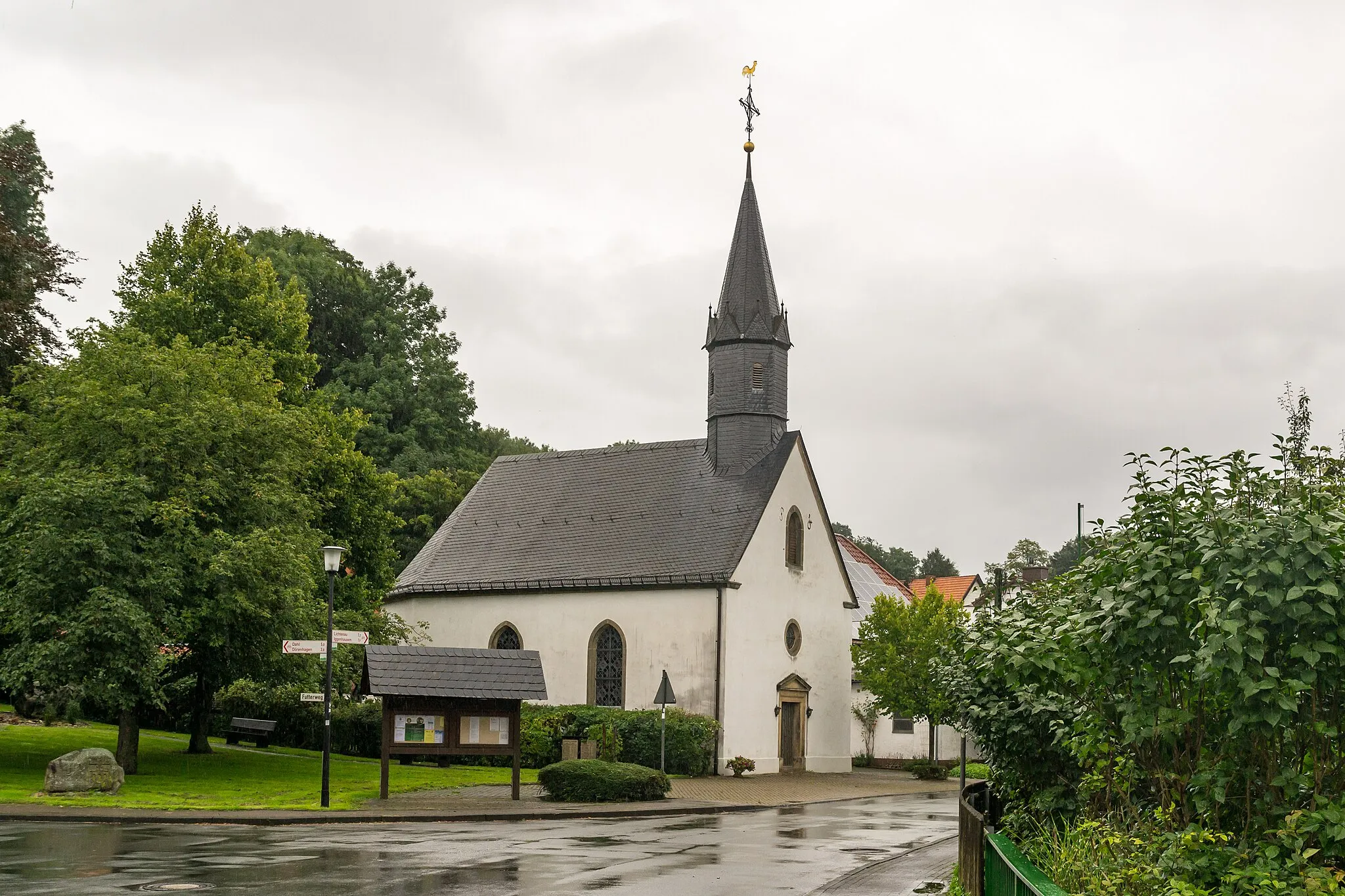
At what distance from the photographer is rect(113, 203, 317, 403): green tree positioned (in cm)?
3550

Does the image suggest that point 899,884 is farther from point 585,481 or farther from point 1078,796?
point 585,481

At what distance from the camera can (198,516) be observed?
92.6ft

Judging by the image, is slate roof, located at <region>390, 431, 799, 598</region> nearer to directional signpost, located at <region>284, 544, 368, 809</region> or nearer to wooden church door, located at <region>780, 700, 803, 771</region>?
wooden church door, located at <region>780, 700, 803, 771</region>

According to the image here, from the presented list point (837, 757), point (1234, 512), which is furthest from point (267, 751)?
point (1234, 512)

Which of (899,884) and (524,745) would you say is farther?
(524,745)

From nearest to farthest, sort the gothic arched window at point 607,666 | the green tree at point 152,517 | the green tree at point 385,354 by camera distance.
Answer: the green tree at point 152,517, the gothic arched window at point 607,666, the green tree at point 385,354

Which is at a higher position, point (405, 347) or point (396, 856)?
point (405, 347)

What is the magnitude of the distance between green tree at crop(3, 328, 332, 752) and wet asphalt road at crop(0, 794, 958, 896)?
6.67m

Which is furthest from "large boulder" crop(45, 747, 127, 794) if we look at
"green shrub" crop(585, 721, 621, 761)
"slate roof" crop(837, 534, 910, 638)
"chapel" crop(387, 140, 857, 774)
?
"slate roof" crop(837, 534, 910, 638)

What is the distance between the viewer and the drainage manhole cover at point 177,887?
41.2 ft

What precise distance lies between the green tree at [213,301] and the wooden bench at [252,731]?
9845 mm

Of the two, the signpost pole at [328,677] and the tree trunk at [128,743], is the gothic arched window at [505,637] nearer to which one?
the tree trunk at [128,743]

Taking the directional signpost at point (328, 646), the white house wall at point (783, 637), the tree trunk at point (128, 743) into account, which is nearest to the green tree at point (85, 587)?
the tree trunk at point (128, 743)

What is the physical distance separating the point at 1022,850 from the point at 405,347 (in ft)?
A: 176
